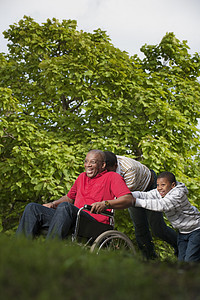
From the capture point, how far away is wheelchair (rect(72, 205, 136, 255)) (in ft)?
11.0

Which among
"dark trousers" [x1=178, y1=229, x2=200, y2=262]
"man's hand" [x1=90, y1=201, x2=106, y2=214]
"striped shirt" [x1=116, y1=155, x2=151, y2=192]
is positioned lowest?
"dark trousers" [x1=178, y1=229, x2=200, y2=262]

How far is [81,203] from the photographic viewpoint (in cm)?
384

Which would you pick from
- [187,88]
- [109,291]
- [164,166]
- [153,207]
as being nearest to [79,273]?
[109,291]

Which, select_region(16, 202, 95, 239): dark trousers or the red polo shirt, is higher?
the red polo shirt

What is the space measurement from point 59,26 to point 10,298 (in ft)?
27.6

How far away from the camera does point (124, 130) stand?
7793 millimetres

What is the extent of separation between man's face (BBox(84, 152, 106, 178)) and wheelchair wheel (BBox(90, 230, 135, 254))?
705 millimetres

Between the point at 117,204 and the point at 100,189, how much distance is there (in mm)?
384

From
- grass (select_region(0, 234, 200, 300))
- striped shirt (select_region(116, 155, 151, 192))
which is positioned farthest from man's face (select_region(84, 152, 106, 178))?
grass (select_region(0, 234, 200, 300))

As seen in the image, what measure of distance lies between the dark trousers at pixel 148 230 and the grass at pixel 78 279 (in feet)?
9.52

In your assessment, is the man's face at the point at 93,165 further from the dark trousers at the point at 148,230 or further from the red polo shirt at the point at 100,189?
the dark trousers at the point at 148,230

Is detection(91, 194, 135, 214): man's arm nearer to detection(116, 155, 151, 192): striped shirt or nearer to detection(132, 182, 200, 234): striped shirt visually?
detection(132, 182, 200, 234): striped shirt

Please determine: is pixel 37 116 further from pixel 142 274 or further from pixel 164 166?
pixel 142 274

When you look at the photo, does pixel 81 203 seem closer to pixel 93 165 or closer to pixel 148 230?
pixel 93 165
